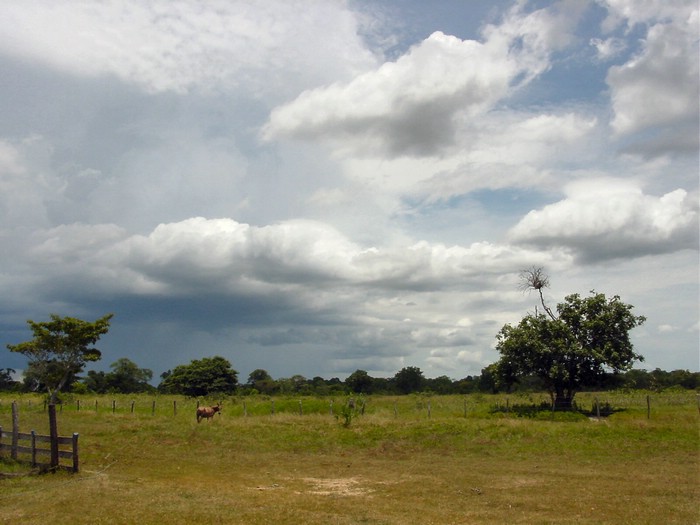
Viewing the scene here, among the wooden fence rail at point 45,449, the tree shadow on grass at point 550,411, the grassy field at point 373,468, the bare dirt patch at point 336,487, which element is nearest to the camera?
the grassy field at point 373,468

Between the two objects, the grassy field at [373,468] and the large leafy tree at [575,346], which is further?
Result: the large leafy tree at [575,346]

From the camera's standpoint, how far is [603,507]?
51.6ft

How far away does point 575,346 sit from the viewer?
122ft

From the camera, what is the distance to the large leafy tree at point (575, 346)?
3722 cm

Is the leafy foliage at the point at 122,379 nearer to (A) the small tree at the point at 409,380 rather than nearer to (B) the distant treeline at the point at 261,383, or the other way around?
(B) the distant treeline at the point at 261,383

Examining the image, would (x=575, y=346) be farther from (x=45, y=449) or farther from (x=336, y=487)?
(x=45, y=449)

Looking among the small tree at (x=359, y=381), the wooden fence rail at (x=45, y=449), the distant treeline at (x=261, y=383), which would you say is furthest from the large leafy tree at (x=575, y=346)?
the small tree at (x=359, y=381)

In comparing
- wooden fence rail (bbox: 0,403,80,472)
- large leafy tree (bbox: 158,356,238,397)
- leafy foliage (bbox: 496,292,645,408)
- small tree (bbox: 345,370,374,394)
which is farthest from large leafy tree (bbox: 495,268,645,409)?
small tree (bbox: 345,370,374,394)

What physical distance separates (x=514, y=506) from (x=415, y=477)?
5.70 m

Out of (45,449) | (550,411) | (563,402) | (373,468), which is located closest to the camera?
(45,449)

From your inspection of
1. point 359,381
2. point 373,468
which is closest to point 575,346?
point 373,468

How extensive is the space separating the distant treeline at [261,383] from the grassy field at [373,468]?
20621mm

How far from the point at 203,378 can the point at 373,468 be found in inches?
2317

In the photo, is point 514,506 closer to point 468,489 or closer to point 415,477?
point 468,489
